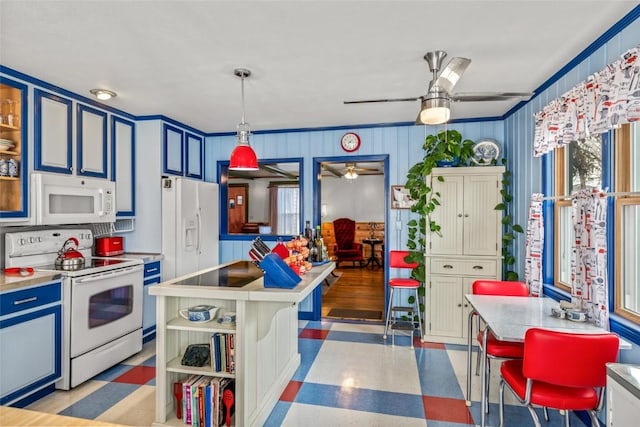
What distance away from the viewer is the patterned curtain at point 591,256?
6.66 feet

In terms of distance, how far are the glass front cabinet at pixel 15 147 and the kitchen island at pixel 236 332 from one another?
1499 millimetres

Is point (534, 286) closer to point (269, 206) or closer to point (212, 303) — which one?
point (212, 303)

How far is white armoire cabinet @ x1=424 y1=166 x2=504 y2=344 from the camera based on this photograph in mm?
3715

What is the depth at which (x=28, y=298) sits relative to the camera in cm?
246

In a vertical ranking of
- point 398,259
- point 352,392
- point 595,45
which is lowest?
point 352,392

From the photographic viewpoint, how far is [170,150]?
4164 millimetres

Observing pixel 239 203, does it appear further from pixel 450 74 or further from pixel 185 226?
pixel 450 74

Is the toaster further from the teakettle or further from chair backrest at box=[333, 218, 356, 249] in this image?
chair backrest at box=[333, 218, 356, 249]

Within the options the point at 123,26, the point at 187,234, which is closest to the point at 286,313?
the point at 187,234

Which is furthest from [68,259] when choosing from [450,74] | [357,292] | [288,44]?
[357,292]

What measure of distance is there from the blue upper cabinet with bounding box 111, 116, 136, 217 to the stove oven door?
837 mm

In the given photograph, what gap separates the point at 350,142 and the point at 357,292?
107 inches

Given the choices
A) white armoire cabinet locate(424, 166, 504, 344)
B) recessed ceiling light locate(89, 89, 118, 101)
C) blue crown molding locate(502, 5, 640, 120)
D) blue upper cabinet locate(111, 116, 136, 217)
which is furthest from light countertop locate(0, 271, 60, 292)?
blue crown molding locate(502, 5, 640, 120)

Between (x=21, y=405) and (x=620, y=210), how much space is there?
4.09 metres
